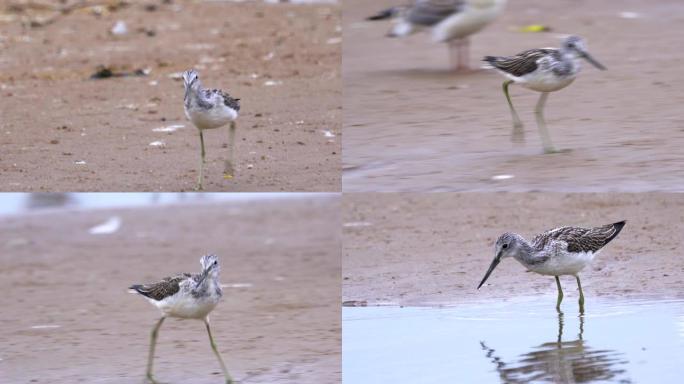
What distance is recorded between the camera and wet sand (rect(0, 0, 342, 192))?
827cm

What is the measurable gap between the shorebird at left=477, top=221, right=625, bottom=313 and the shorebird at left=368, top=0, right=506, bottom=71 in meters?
3.23

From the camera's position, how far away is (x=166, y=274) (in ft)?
32.7

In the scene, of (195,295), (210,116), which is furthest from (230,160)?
(195,295)

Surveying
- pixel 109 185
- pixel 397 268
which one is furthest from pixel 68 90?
pixel 397 268

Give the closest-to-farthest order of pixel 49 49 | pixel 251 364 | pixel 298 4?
pixel 251 364 → pixel 49 49 → pixel 298 4

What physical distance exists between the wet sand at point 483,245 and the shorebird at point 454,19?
167 centimetres

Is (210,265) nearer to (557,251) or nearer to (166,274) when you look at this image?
(557,251)

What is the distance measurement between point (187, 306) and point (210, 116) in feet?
4.74

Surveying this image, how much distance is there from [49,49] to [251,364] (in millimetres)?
7012

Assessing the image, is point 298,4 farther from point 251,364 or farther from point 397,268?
point 251,364

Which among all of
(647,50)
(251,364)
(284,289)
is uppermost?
(647,50)

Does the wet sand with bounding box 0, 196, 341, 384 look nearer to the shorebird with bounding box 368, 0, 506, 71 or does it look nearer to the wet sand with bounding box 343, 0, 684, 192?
the wet sand with bounding box 343, 0, 684, 192

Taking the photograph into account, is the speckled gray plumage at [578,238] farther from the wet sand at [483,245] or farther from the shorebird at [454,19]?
the shorebird at [454,19]

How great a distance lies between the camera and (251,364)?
713 cm
